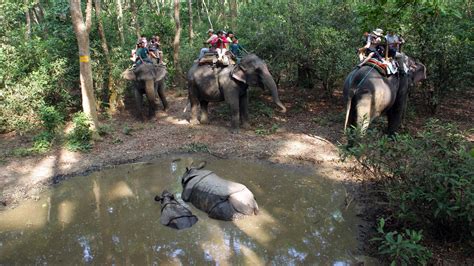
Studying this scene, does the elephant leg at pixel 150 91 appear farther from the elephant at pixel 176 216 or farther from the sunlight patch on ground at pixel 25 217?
the elephant at pixel 176 216

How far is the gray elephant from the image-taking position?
8203mm

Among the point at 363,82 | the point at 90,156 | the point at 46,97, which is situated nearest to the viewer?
the point at 363,82

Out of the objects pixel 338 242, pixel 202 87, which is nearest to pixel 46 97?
pixel 202 87

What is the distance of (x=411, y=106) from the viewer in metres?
11.3

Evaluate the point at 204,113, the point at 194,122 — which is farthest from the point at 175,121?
the point at 204,113

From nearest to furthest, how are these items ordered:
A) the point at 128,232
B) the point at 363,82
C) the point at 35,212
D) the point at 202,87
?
the point at 128,232
the point at 35,212
the point at 363,82
the point at 202,87

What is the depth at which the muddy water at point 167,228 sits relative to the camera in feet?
17.3

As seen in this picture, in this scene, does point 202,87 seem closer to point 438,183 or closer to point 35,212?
point 35,212

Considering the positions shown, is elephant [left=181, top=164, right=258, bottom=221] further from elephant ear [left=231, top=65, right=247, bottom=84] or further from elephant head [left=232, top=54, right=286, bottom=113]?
elephant ear [left=231, top=65, right=247, bottom=84]

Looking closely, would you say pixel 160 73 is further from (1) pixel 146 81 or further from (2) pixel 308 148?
(2) pixel 308 148

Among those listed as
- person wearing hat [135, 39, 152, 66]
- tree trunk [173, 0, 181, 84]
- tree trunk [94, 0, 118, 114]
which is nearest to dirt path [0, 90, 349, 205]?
tree trunk [94, 0, 118, 114]

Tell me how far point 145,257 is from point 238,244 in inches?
50.9

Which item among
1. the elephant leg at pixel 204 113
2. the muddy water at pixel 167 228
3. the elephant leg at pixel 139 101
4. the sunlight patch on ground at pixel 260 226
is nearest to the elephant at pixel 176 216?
the muddy water at pixel 167 228

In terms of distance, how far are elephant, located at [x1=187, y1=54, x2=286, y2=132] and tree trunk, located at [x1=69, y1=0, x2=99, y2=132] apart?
9.20 feet
